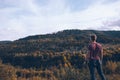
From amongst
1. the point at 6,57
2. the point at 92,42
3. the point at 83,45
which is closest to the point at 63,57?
the point at 6,57

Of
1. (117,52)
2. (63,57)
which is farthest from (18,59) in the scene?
(117,52)

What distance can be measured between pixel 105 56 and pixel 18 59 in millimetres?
50776

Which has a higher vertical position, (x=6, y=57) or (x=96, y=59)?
Answer: (x=96, y=59)

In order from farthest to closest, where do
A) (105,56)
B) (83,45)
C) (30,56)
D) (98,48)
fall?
(83,45)
(30,56)
(105,56)
(98,48)

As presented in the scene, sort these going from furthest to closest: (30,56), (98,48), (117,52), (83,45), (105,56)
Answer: (83,45) → (30,56) → (117,52) → (105,56) → (98,48)

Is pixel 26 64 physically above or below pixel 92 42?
below

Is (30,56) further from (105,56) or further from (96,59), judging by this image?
(96,59)

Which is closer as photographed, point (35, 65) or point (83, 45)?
point (35, 65)

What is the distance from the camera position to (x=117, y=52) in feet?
418

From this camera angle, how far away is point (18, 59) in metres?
156

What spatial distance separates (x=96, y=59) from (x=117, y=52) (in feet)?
373

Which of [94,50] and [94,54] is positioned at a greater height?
[94,50]

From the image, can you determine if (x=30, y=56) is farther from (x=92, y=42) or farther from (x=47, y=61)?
(x=92, y=42)

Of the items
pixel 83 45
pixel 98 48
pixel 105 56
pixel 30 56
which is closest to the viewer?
pixel 98 48
